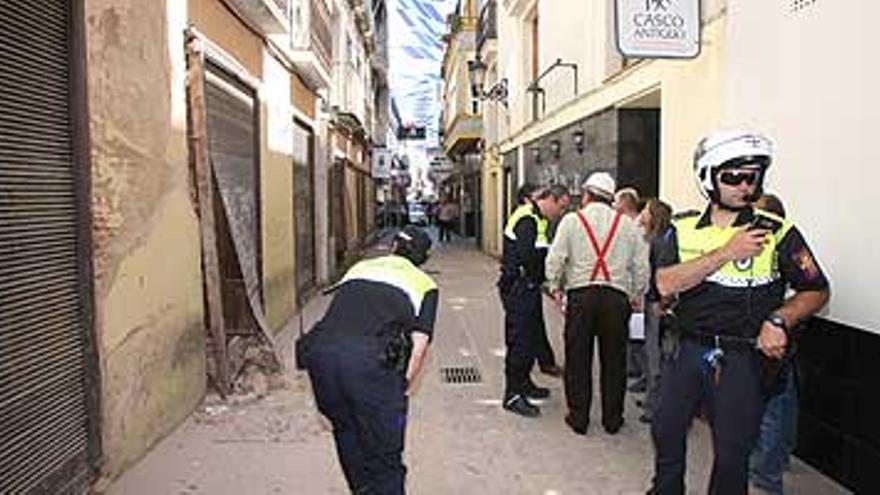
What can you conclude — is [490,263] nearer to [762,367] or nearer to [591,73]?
[591,73]

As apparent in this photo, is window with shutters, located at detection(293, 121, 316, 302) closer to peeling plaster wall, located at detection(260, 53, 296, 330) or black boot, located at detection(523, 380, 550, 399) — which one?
peeling plaster wall, located at detection(260, 53, 296, 330)

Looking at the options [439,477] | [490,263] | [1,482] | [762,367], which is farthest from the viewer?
[490,263]

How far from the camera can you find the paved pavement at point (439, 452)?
17.7 ft

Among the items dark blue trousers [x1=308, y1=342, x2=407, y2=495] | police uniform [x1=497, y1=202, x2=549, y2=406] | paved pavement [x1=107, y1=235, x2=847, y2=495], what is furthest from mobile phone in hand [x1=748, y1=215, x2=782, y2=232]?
police uniform [x1=497, y1=202, x2=549, y2=406]

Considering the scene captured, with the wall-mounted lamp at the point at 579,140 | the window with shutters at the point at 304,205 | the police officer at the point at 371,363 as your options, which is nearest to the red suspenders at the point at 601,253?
the police officer at the point at 371,363

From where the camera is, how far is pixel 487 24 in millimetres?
26375

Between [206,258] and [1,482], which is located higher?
[206,258]

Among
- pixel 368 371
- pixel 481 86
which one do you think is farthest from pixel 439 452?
pixel 481 86

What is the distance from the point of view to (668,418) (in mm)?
3961

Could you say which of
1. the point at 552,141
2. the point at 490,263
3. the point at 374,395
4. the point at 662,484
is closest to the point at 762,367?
the point at 662,484

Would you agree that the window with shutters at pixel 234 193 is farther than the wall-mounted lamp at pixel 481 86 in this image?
No

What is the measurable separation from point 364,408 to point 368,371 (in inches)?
6.0

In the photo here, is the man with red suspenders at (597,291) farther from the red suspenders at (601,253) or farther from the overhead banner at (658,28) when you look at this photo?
the overhead banner at (658,28)

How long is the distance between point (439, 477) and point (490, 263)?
17.5 m
